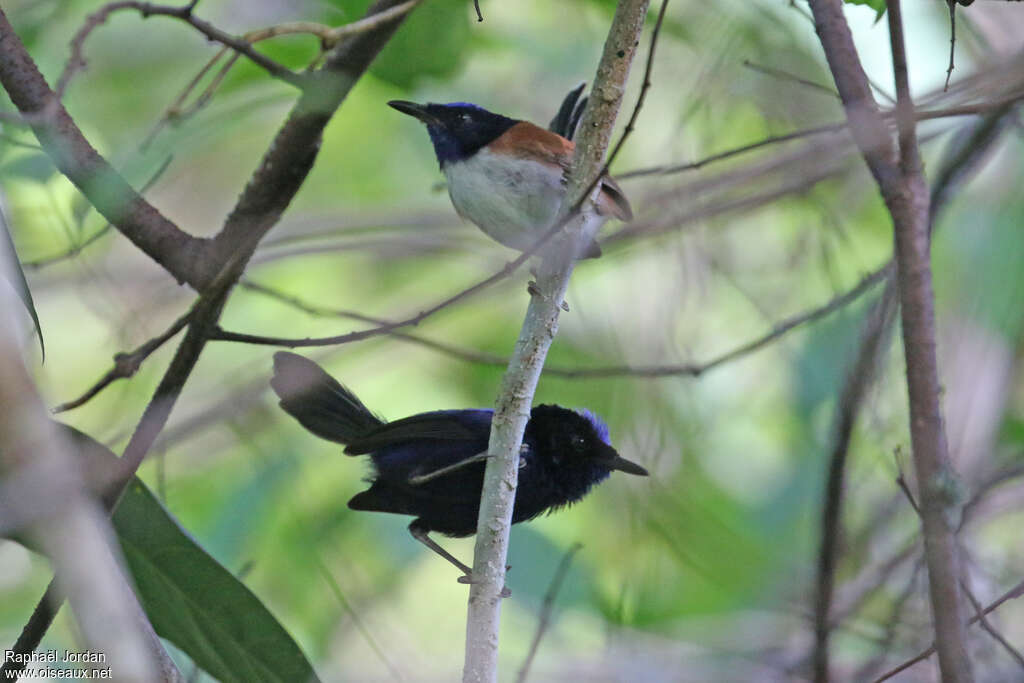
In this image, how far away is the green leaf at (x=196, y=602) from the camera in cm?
238

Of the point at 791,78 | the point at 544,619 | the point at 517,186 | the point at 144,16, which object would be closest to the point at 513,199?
the point at 517,186

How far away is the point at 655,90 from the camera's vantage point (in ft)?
17.2

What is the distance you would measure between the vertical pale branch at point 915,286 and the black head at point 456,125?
151cm

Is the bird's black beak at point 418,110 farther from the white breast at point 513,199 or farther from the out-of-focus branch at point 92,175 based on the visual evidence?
the out-of-focus branch at point 92,175

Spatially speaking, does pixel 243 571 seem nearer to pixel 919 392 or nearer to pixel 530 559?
pixel 530 559

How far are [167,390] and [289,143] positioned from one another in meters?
0.72

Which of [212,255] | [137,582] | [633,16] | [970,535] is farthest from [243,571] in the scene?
[970,535]

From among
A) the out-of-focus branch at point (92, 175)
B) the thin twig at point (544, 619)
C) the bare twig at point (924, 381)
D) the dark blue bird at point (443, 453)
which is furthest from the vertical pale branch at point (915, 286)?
the out-of-focus branch at point (92, 175)

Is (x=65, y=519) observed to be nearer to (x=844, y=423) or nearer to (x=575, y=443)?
(x=844, y=423)

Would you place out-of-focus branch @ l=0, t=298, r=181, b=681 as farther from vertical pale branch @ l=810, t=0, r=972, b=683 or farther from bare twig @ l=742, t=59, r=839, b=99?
bare twig @ l=742, t=59, r=839, b=99

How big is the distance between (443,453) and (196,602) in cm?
92

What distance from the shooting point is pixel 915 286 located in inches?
81.7

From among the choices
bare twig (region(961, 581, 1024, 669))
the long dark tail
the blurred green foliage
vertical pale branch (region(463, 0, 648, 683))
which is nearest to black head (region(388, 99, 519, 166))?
the blurred green foliage

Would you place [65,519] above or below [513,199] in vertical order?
below
